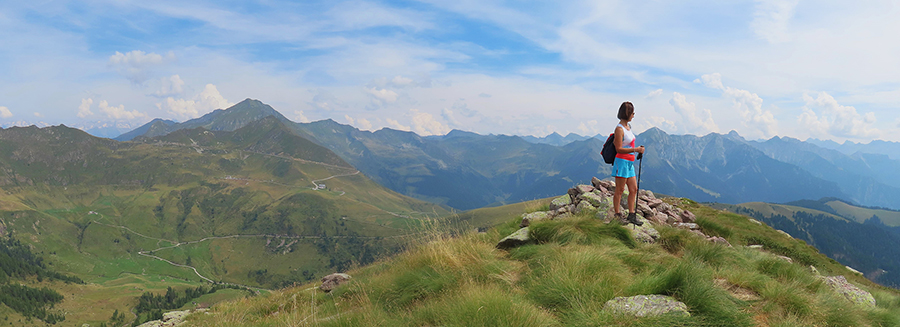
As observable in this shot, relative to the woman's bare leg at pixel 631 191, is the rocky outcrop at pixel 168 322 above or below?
below

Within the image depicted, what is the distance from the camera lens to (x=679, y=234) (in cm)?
1054

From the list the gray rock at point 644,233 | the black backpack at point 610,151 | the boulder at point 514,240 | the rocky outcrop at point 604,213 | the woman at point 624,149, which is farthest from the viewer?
the black backpack at point 610,151

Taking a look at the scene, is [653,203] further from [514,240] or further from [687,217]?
[514,240]

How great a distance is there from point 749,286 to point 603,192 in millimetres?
8998

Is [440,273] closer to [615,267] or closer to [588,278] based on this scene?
[588,278]

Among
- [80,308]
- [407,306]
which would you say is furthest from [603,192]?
[80,308]

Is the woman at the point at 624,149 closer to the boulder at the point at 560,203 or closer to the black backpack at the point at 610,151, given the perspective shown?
the black backpack at the point at 610,151

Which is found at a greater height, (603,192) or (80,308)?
(603,192)

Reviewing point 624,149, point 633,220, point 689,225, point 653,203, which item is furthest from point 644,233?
point 653,203

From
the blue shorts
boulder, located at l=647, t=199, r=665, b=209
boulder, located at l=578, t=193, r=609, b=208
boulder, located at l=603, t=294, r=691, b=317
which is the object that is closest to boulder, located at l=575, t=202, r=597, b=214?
boulder, located at l=578, t=193, r=609, b=208

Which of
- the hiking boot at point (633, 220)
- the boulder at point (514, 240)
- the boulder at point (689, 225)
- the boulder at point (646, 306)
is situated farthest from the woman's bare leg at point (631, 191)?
the boulder at point (646, 306)

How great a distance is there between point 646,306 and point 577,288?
3.23ft

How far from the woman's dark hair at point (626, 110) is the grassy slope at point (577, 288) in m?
3.30

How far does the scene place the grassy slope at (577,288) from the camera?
193 inches
